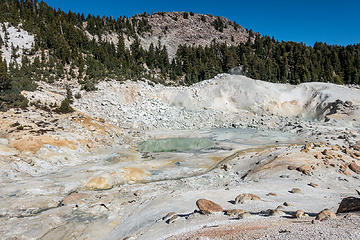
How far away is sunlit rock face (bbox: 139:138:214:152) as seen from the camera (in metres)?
26.8

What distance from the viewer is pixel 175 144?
98.5 feet

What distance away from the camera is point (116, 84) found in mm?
47469

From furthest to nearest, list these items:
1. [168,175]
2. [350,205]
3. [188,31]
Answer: [188,31] → [168,175] → [350,205]

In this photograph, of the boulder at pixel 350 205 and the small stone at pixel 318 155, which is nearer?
the boulder at pixel 350 205

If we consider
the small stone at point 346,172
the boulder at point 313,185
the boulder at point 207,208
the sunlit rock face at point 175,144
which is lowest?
the boulder at point 313,185

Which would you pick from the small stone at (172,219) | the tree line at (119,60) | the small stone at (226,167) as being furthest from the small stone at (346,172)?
the tree line at (119,60)

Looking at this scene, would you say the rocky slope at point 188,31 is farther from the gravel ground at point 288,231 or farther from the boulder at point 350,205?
the gravel ground at point 288,231

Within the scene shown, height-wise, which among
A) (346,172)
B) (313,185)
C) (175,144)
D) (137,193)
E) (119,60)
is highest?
(119,60)

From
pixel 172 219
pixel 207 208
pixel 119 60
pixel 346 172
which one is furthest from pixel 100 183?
pixel 119 60

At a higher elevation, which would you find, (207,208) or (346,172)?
(207,208)

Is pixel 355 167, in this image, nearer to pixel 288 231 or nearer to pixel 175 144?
pixel 288 231

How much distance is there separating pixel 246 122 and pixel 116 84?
28.6m

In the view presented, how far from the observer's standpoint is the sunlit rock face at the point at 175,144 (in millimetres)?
26798

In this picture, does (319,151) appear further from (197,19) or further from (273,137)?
(197,19)
